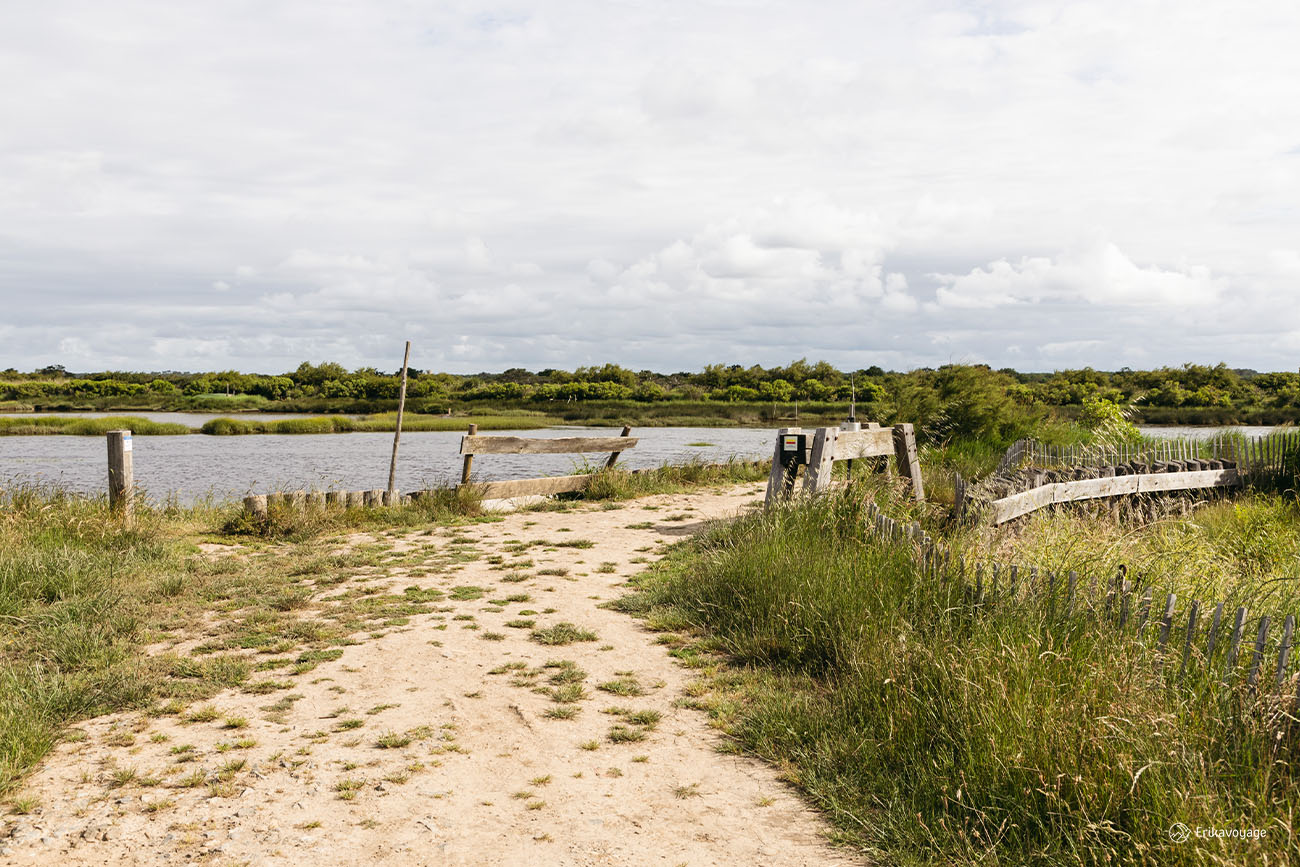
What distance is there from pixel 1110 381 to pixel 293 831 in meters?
55.5

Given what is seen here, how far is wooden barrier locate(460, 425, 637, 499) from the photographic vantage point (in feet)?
43.7

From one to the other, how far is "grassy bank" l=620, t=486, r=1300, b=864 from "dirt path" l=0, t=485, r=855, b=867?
1.14ft

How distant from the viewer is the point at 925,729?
173 inches

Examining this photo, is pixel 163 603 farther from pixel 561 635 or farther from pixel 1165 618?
pixel 1165 618

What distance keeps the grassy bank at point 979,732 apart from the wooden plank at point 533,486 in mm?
7805

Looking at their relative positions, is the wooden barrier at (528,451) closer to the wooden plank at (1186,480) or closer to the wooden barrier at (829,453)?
the wooden barrier at (829,453)

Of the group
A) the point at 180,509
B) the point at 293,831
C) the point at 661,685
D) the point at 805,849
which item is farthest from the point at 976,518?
the point at 180,509

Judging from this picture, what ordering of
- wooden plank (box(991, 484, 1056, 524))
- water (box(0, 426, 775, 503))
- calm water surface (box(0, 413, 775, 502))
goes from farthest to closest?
calm water surface (box(0, 413, 775, 502)) < water (box(0, 426, 775, 503)) < wooden plank (box(991, 484, 1056, 524))

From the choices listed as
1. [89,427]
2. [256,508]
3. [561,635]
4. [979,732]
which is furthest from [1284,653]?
[89,427]

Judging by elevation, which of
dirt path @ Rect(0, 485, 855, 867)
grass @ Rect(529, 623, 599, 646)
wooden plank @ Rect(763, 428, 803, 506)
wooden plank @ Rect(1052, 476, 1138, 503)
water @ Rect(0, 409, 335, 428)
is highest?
wooden plank @ Rect(763, 428, 803, 506)

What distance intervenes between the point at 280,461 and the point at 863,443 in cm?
2675

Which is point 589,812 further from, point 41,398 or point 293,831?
point 41,398

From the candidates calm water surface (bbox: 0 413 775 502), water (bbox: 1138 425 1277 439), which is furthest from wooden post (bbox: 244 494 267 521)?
water (bbox: 1138 425 1277 439)

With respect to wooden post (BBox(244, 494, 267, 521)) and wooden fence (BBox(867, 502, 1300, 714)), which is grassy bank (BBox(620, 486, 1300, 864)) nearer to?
wooden fence (BBox(867, 502, 1300, 714))
